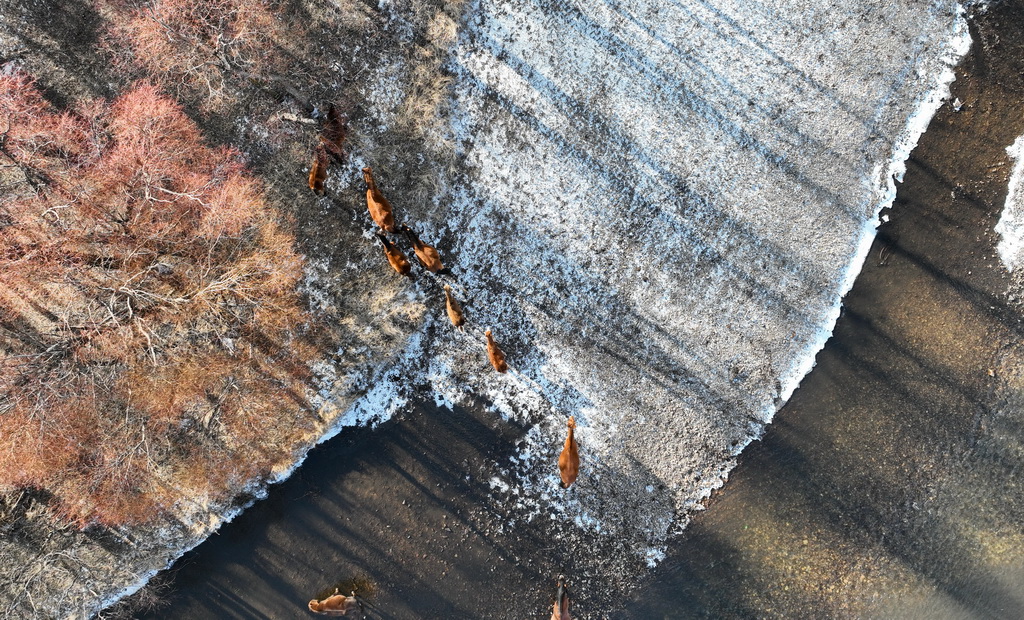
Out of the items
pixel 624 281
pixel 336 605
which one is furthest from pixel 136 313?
pixel 624 281

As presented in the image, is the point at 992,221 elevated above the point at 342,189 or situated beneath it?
elevated above

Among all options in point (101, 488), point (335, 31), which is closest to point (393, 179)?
point (335, 31)

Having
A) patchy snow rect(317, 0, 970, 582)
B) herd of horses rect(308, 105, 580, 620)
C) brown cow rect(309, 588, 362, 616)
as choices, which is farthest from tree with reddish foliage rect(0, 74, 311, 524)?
patchy snow rect(317, 0, 970, 582)

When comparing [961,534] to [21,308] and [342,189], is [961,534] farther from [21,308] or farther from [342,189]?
[21,308]

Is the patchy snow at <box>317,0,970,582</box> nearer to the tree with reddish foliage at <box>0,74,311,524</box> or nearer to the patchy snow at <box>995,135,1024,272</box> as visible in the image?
the patchy snow at <box>995,135,1024,272</box>

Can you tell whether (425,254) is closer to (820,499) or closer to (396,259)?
(396,259)

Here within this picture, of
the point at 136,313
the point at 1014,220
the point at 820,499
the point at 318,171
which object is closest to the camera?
the point at 318,171

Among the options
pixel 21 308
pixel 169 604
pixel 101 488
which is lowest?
pixel 169 604
